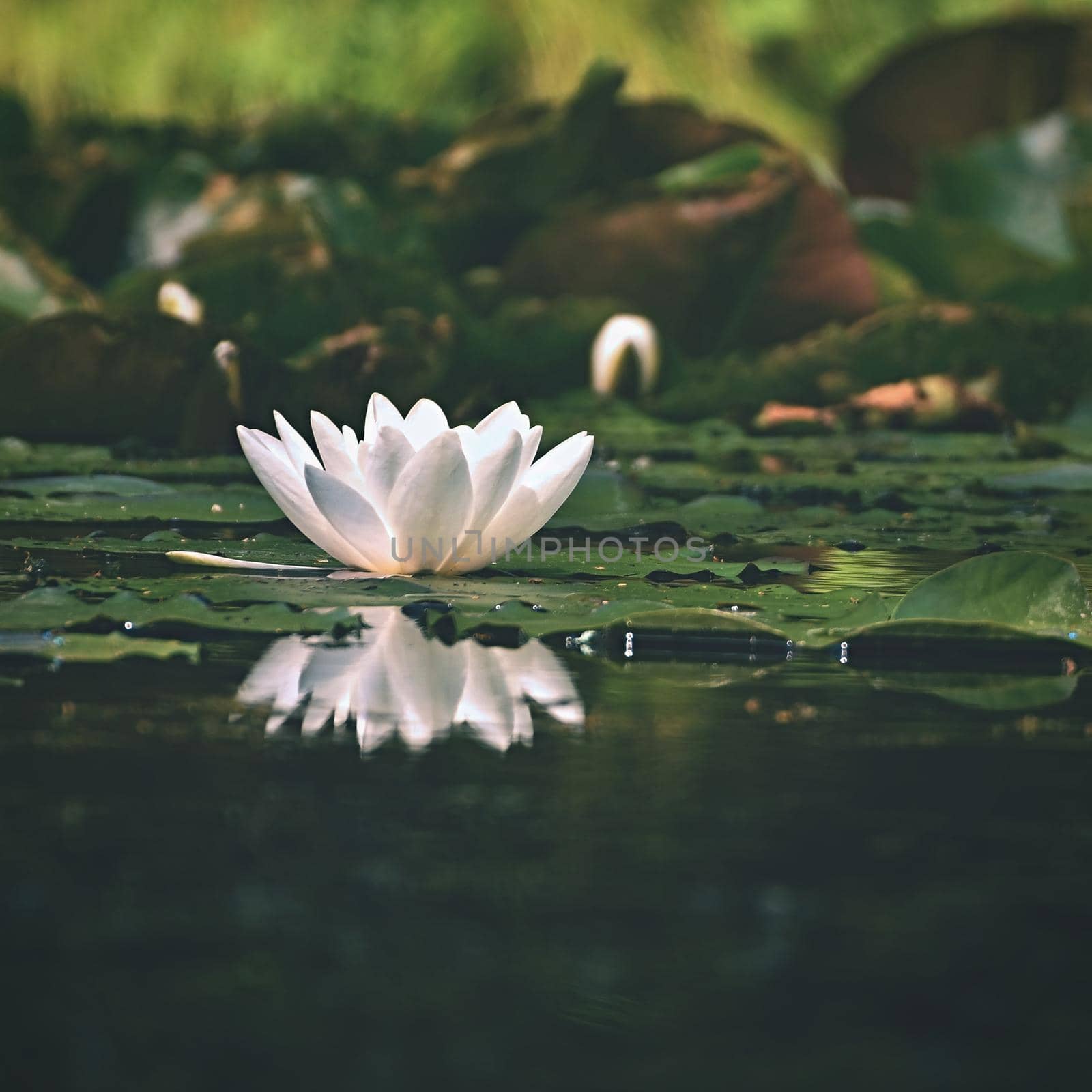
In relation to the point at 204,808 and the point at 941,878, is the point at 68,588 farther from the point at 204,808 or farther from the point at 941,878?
the point at 941,878

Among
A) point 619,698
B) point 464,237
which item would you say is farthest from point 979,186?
point 619,698

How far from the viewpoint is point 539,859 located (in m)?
0.90

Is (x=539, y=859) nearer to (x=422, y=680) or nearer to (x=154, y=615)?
(x=422, y=680)

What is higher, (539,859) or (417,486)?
(417,486)

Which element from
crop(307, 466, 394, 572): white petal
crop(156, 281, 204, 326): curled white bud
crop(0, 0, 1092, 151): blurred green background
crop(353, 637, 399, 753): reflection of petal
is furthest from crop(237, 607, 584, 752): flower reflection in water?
crop(0, 0, 1092, 151): blurred green background

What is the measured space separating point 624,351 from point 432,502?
2344 mm

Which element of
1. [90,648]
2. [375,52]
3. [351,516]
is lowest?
[90,648]

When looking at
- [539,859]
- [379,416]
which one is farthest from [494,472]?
[539,859]

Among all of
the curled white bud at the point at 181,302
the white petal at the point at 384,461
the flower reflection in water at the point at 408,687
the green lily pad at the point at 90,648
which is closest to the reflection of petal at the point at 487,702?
the flower reflection in water at the point at 408,687

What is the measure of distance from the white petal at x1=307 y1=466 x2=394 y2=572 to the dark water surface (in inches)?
15.6

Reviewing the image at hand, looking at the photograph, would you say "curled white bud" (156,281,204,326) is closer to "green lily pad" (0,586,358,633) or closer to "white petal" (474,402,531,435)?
"white petal" (474,402,531,435)

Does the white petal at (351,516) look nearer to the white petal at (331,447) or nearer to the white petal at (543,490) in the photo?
the white petal at (331,447)

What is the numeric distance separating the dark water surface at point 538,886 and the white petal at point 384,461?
0.43 metres

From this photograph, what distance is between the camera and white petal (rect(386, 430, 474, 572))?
171cm
